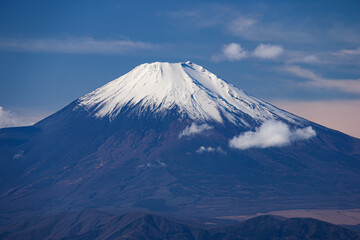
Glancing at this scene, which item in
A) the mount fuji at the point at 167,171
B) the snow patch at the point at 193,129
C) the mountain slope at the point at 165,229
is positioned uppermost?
the snow patch at the point at 193,129

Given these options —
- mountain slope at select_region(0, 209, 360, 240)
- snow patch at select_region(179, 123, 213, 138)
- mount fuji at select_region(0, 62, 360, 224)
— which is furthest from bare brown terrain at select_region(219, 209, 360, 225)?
snow patch at select_region(179, 123, 213, 138)

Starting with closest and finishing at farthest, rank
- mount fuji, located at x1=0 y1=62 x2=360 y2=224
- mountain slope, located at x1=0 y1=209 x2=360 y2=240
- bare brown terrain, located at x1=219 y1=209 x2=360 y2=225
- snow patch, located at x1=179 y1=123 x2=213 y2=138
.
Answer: mountain slope, located at x1=0 y1=209 x2=360 y2=240 < bare brown terrain, located at x1=219 y1=209 x2=360 y2=225 < mount fuji, located at x1=0 y1=62 x2=360 y2=224 < snow patch, located at x1=179 y1=123 x2=213 y2=138

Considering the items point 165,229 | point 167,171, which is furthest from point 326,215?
point 165,229

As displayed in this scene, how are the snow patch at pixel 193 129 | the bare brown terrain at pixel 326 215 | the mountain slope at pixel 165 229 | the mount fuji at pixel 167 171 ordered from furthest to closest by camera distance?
the snow patch at pixel 193 129 < the mount fuji at pixel 167 171 < the bare brown terrain at pixel 326 215 < the mountain slope at pixel 165 229

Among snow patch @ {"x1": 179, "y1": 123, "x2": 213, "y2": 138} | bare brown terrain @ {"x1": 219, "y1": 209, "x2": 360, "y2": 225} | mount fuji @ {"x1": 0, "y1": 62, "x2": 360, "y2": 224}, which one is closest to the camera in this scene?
bare brown terrain @ {"x1": 219, "y1": 209, "x2": 360, "y2": 225}

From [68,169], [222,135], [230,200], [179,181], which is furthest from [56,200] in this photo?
[222,135]

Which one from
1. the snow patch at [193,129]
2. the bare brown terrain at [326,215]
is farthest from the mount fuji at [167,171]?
the bare brown terrain at [326,215]

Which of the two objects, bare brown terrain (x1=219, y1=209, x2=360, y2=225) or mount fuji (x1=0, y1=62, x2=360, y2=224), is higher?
mount fuji (x1=0, y1=62, x2=360, y2=224)

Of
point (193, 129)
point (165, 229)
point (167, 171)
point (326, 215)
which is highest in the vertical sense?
point (193, 129)

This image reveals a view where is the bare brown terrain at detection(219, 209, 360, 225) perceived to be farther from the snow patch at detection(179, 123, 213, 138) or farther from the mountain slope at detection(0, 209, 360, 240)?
the snow patch at detection(179, 123, 213, 138)

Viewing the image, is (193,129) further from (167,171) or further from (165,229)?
(165,229)

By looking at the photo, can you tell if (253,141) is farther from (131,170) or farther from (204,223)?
(204,223)

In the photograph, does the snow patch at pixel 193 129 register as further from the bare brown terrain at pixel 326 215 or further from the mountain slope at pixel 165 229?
the mountain slope at pixel 165 229

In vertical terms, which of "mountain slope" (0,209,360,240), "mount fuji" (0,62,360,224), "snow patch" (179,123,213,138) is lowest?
"mountain slope" (0,209,360,240)
